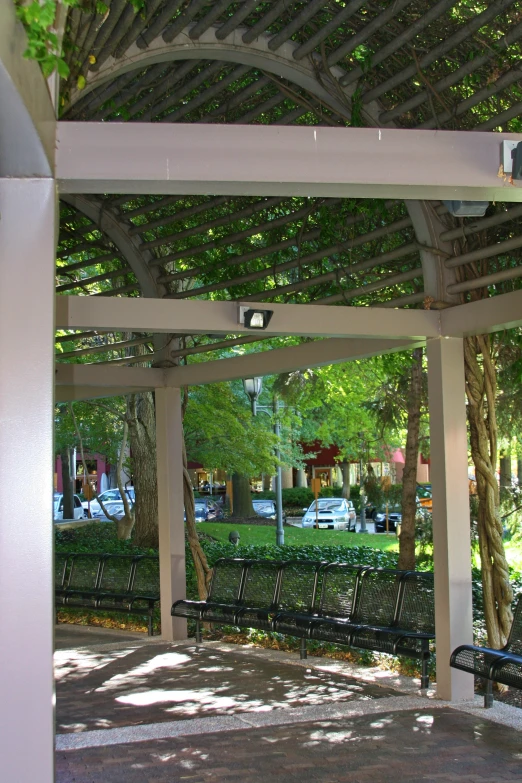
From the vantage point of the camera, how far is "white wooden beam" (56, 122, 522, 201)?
3.64 metres

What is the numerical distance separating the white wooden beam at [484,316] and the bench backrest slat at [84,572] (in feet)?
19.8

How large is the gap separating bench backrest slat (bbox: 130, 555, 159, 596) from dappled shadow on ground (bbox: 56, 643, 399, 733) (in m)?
1.55

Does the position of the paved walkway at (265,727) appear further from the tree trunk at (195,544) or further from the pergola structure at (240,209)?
the tree trunk at (195,544)

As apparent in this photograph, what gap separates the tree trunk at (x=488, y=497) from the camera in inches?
280

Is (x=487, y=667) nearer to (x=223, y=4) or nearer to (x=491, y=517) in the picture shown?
(x=491, y=517)

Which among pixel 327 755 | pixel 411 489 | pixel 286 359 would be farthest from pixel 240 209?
pixel 327 755

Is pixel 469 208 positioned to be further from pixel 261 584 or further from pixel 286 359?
pixel 261 584

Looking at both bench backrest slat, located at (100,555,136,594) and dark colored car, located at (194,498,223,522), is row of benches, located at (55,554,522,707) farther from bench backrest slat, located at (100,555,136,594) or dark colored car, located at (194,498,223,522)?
dark colored car, located at (194,498,223,522)

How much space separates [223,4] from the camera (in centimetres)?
588

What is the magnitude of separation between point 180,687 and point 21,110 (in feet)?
18.1

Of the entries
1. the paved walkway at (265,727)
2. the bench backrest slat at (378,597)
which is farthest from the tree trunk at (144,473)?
the bench backrest slat at (378,597)

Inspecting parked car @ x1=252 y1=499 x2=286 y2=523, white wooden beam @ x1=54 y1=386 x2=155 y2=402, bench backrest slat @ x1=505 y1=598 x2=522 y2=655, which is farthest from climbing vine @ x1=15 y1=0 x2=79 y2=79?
parked car @ x1=252 y1=499 x2=286 y2=523

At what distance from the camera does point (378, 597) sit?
7918 mm

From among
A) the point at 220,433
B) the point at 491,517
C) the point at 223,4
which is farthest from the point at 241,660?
the point at 220,433
